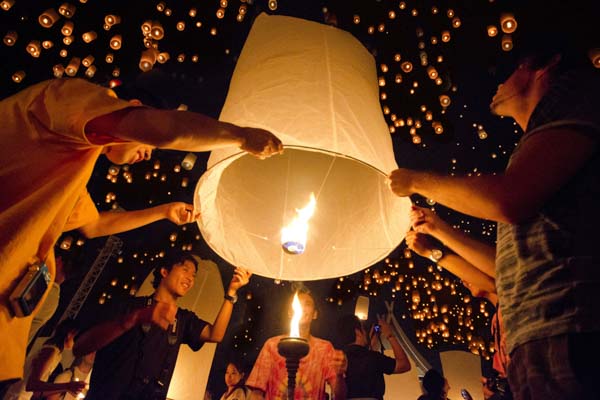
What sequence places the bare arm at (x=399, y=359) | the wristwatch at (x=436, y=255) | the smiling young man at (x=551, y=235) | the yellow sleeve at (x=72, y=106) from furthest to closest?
1. the bare arm at (x=399, y=359)
2. the wristwatch at (x=436, y=255)
3. the yellow sleeve at (x=72, y=106)
4. the smiling young man at (x=551, y=235)

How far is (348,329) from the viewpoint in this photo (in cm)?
396

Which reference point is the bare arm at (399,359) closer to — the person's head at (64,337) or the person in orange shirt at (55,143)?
the person in orange shirt at (55,143)

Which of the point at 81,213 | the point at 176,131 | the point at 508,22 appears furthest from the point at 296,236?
the point at 508,22

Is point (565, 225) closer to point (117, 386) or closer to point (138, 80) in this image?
point (117, 386)

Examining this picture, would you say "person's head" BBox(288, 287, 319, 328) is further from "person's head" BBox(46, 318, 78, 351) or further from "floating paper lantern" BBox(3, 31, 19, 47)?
"floating paper lantern" BBox(3, 31, 19, 47)

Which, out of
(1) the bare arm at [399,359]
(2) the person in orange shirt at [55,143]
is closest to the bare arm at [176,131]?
(2) the person in orange shirt at [55,143]

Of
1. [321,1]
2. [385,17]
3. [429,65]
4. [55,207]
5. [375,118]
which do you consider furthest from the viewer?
[429,65]

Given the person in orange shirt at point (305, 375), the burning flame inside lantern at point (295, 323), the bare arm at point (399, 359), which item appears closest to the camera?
the burning flame inside lantern at point (295, 323)

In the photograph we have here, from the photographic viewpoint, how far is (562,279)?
102 centimetres

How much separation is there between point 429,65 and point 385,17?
2.31 feet

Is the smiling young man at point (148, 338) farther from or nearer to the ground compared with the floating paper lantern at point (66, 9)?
nearer to the ground

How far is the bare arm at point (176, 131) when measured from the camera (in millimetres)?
1277

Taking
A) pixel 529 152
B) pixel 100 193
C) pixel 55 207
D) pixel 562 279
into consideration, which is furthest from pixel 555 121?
pixel 100 193

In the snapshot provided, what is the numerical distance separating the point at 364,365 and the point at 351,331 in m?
0.43
